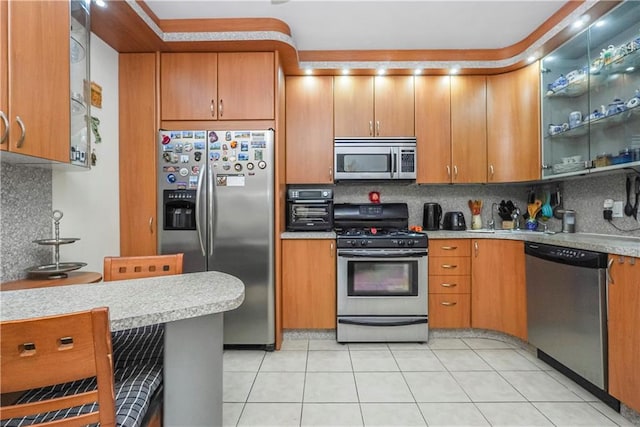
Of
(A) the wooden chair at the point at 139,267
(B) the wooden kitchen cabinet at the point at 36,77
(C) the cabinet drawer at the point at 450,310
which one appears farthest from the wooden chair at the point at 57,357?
(C) the cabinet drawer at the point at 450,310

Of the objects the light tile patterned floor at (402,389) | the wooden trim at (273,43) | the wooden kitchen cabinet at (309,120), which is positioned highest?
the wooden trim at (273,43)

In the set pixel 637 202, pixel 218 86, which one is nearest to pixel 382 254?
pixel 637 202

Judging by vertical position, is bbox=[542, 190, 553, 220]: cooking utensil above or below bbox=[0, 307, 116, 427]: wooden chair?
above

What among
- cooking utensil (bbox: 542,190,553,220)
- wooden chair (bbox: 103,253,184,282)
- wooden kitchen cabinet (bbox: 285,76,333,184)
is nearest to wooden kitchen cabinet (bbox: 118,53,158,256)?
wooden chair (bbox: 103,253,184,282)

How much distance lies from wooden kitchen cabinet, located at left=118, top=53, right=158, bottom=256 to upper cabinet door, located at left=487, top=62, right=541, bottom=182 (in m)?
3.14

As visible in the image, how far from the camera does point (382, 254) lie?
2740 mm

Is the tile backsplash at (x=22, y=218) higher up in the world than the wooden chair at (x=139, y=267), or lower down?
higher up

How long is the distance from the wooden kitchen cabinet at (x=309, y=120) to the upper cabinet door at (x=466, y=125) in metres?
1.24

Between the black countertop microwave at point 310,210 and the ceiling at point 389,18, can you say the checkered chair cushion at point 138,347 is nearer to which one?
the black countertop microwave at point 310,210

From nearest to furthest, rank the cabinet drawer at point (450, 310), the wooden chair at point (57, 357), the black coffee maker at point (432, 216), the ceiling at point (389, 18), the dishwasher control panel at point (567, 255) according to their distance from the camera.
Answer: the wooden chair at point (57, 357) < the dishwasher control panel at point (567, 255) < the ceiling at point (389, 18) < the cabinet drawer at point (450, 310) < the black coffee maker at point (432, 216)

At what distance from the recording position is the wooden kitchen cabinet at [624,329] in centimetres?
165

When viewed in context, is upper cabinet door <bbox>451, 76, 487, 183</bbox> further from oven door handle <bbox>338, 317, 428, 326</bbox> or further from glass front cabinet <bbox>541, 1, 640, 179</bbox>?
oven door handle <bbox>338, 317, 428, 326</bbox>

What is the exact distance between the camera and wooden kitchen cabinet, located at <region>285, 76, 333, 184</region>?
3096 mm

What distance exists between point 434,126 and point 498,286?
1626mm
